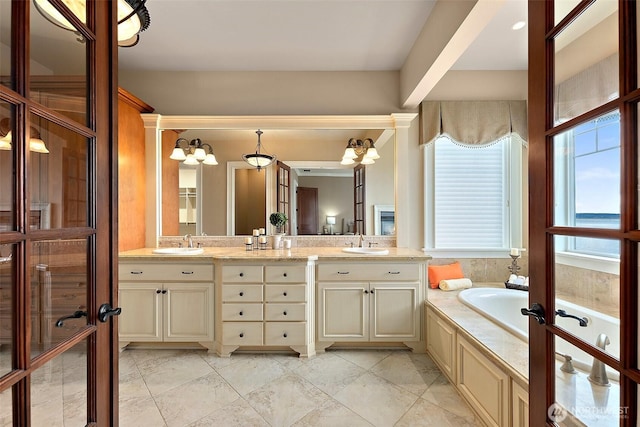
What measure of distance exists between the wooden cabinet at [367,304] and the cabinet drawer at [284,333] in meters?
0.19

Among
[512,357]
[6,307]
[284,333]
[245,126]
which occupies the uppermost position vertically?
[245,126]

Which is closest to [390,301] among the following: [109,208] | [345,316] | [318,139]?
[345,316]

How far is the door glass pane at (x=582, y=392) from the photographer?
31.8 inches

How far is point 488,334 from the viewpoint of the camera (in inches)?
73.9

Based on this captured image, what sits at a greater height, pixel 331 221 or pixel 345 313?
pixel 331 221

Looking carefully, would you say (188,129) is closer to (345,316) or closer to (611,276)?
(345,316)

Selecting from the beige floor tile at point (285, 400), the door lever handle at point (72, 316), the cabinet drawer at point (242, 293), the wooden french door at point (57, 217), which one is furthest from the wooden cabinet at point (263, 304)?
the door lever handle at point (72, 316)

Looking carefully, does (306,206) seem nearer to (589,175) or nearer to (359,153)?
(359,153)

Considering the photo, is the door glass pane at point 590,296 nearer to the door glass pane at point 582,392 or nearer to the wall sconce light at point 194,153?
the door glass pane at point 582,392

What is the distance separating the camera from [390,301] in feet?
8.57

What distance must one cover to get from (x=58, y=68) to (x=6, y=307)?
0.63 metres

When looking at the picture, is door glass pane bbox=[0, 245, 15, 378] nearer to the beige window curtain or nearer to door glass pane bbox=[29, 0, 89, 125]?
door glass pane bbox=[29, 0, 89, 125]

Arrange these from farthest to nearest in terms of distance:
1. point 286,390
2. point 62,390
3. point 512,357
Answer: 1. point 286,390
2. point 512,357
3. point 62,390

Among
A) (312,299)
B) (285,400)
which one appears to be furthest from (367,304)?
(285,400)
